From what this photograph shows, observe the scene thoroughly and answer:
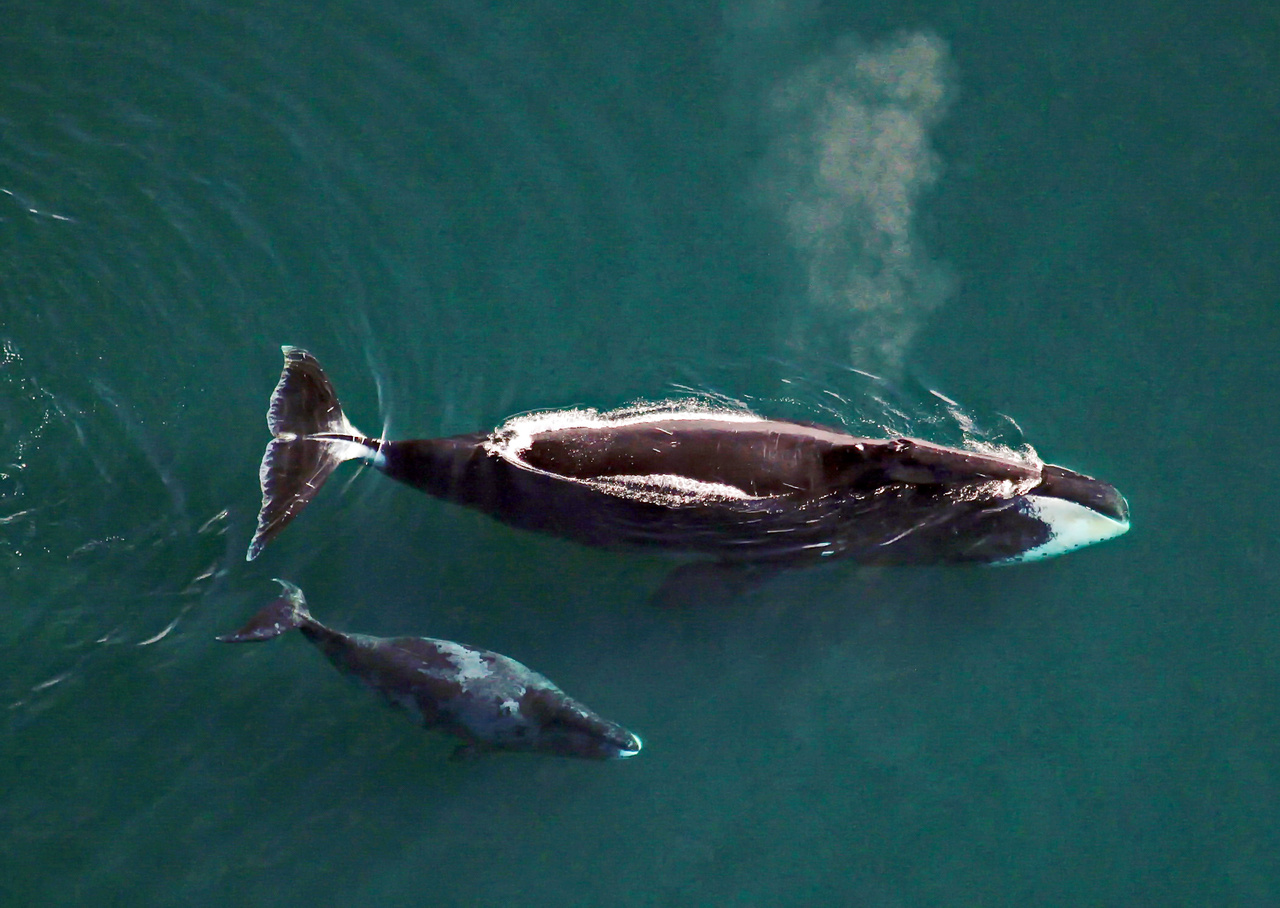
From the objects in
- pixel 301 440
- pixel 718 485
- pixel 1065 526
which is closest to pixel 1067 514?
pixel 1065 526

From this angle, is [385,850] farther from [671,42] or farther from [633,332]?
[671,42]

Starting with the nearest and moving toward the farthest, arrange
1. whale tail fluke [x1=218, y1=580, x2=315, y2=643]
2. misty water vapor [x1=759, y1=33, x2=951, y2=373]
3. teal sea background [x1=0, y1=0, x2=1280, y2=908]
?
1. whale tail fluke [x1=218, y1=580, x2=315, y2=643]
2. teal sea background [x1=0, y1=0, x2=1280, y2=908]
3. misty water vapor [x1=759, y1=33, x2=951, y2=373]

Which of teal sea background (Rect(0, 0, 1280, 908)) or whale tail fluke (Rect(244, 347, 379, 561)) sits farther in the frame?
whale tail fluke (Rect(244, 347, 379, 561))

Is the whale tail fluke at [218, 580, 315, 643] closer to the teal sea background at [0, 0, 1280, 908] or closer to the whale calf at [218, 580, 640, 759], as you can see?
the whale calf at [218, 580, 640, 759]

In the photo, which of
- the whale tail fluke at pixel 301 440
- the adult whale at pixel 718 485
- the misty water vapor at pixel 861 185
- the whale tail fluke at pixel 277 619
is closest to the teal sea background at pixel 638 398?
the misty water vapor at pixel 861 185

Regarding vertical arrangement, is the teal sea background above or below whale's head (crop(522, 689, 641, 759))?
above

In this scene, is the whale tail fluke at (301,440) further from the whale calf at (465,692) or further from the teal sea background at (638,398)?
A: the whale calf at (465,692)

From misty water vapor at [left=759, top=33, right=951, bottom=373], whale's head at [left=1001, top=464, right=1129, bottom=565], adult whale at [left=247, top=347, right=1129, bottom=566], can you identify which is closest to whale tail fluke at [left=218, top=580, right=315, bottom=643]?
adult whale at [left=247, top=347, right=1129, bottom=566]

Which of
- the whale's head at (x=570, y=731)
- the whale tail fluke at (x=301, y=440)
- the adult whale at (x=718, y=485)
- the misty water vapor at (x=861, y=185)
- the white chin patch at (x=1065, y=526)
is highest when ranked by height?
the misty water vapor at (x=861, y=185)
